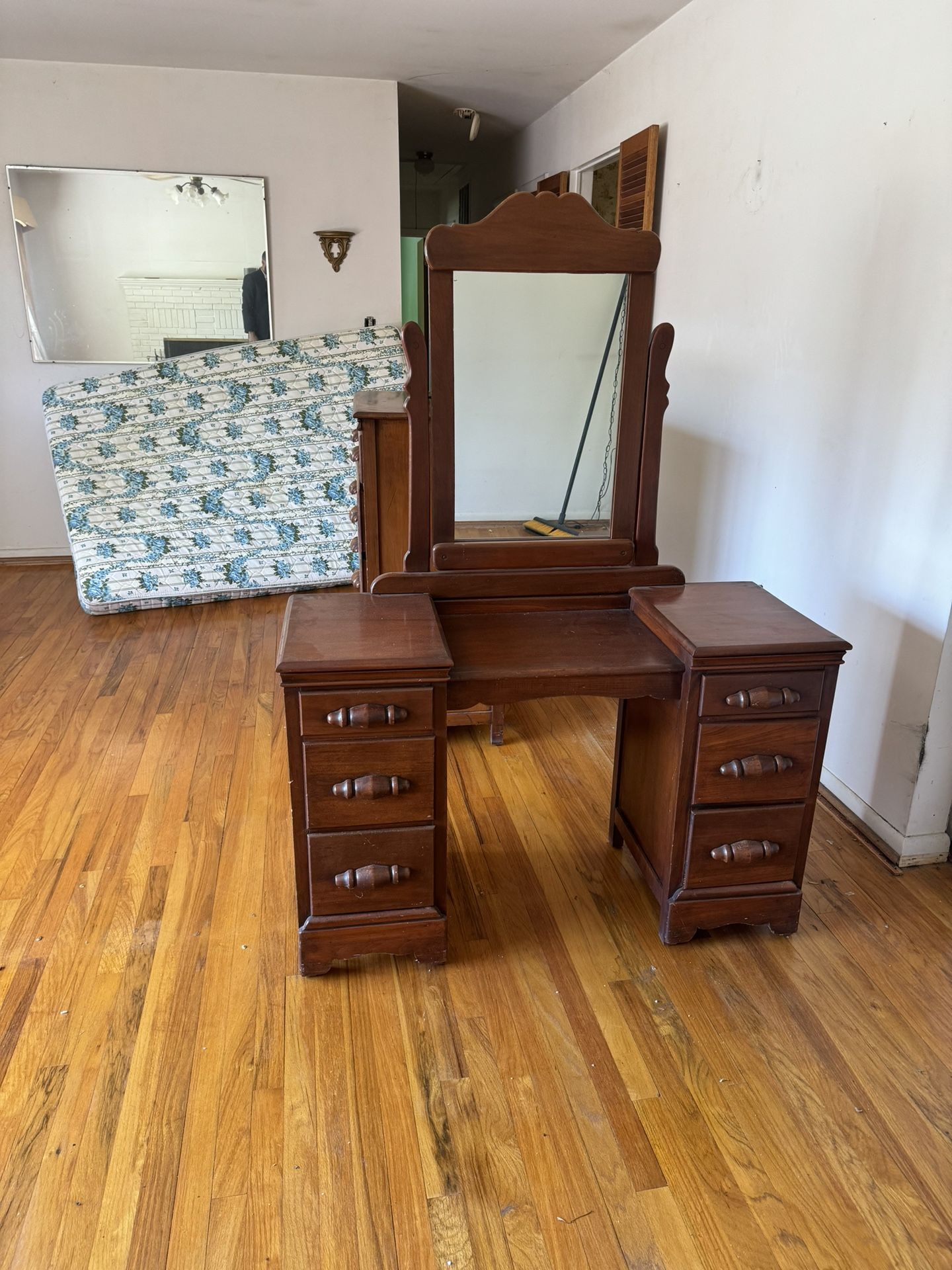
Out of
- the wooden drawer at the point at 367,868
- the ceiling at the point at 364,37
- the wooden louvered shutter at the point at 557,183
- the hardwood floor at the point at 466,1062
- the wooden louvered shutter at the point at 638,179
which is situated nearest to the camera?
the hardwood floor at the point at 466,1062

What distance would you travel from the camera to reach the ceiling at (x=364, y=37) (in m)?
3.04

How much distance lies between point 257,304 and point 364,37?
1.27 m

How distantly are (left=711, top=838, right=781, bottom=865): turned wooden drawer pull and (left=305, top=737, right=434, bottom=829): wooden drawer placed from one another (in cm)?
61

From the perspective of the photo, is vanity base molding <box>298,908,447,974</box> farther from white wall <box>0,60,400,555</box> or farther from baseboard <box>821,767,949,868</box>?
white wall <box>0,60,400,555</box>

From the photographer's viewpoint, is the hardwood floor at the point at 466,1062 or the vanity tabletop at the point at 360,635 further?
the vanity tabletop at the point at 360,635

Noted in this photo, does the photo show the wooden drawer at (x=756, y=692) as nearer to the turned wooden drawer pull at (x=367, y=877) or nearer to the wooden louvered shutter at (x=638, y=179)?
the turned wooden drawer pull at (x=367, y=877)

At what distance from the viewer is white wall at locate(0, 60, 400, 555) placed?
3.90 metres

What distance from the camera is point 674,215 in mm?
3156

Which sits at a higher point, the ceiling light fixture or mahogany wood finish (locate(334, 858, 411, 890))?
the ceiling light fixture

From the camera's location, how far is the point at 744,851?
5.90ft

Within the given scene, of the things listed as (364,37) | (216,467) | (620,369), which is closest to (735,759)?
(620,369)

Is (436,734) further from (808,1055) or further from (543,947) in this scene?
(808,1055)

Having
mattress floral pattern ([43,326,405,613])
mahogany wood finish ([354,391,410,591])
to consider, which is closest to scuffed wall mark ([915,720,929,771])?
mahogany wood finish ([354,391,410,591])

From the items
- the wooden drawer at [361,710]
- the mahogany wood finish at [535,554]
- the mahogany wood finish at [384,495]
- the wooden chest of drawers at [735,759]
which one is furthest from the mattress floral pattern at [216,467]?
the wooden drawer at [361,710]
